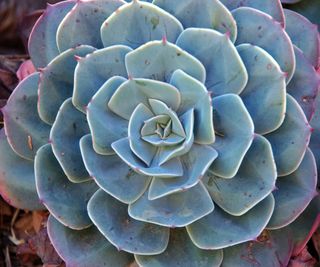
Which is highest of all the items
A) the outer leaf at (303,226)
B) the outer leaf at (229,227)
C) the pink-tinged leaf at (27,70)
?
the pink-tinged leaf at (27,70)

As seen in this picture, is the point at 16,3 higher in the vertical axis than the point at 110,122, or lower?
lower

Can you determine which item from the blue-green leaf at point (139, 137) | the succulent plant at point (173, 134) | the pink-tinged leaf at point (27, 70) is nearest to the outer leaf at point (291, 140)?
the succulent plant at point (173, 134)

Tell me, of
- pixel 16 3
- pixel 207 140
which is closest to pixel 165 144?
pixel 207 140

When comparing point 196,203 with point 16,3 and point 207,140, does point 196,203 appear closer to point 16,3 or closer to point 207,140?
point 207,140

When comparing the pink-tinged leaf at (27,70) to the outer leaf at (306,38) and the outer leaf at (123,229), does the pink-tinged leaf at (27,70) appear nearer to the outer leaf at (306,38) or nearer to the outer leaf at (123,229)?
the outer leaf at (123,229)

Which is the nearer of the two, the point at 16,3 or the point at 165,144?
the point at 165,144

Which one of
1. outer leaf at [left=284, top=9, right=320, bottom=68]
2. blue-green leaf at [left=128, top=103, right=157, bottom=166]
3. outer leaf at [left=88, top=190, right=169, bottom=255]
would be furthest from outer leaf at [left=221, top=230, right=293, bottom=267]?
outer leaf at [left=284, top=9, right=320, bottom=68]

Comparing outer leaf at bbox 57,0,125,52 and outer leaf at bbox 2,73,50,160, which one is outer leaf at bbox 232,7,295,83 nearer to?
outer leaf at bbox 57,0,125,52
